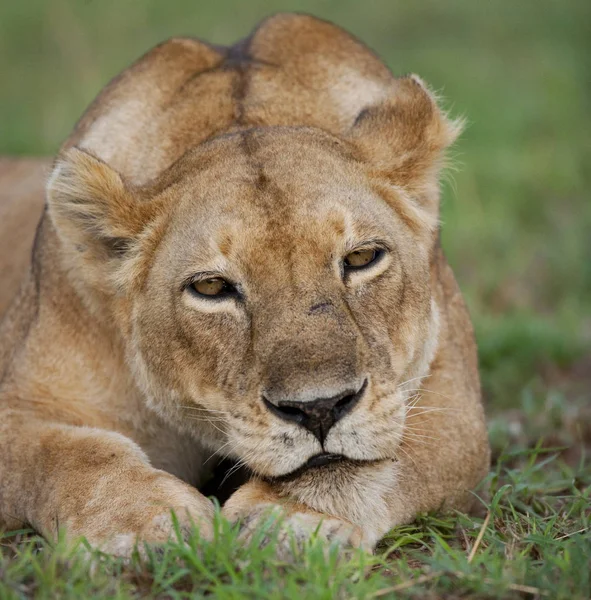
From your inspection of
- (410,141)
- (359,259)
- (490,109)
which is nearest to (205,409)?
(359,259)

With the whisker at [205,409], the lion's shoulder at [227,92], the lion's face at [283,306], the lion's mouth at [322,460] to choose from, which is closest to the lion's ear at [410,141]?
the lion's face at [283,306]

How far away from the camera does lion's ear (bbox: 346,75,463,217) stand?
432cm

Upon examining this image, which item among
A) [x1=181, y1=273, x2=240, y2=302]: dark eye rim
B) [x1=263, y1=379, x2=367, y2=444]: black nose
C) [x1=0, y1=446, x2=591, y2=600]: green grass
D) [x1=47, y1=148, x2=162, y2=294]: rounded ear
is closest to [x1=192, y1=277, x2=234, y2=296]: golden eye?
[x1=181, y1=273, x2=240, y2=302]: dark eye rim

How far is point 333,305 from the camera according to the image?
3660 millimetres

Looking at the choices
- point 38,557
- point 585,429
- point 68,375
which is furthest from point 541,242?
point 38,557

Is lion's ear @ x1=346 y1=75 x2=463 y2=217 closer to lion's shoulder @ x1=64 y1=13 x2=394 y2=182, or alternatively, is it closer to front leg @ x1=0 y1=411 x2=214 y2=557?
lion's shoulder @ x1=64 y1=13 x2=394 y2=182

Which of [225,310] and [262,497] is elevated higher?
[225,310]

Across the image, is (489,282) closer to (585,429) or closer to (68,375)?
(585,429)

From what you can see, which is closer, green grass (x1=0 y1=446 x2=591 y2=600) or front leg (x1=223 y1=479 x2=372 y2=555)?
green grass (x1=0 y1=446 x2=591 y2=600)

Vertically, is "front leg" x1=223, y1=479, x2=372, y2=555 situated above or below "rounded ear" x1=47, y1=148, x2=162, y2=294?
below

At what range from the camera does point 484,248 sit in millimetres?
8383

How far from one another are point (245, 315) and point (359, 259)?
0.43 m

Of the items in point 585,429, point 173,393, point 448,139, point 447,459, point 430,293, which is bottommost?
point 585,429

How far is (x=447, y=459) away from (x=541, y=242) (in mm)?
4531
